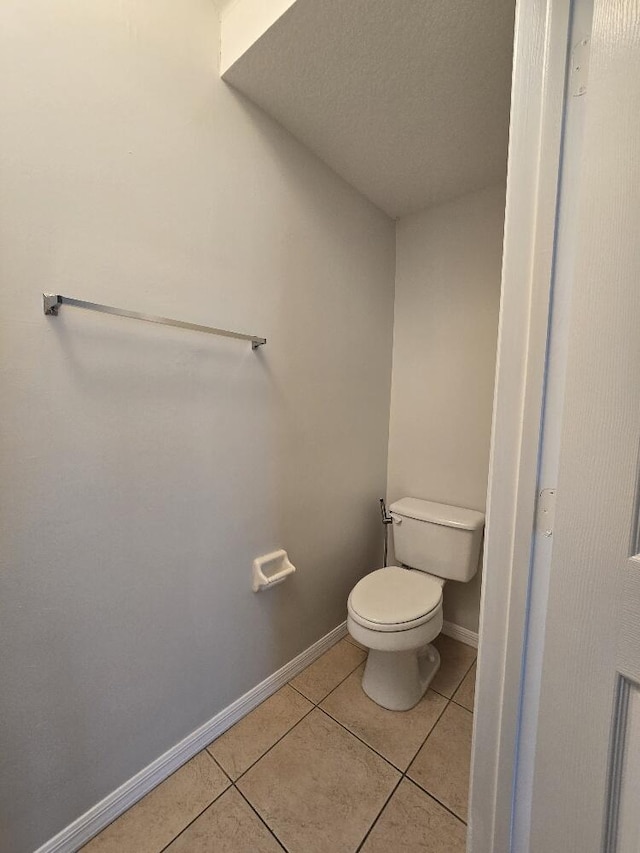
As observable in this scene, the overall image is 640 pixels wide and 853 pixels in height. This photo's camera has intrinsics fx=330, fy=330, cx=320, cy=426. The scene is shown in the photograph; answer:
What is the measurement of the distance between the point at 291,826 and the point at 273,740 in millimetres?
263

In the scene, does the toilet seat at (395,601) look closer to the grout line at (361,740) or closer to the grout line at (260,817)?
the grout line at (361,740)

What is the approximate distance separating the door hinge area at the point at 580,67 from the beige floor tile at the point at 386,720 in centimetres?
182

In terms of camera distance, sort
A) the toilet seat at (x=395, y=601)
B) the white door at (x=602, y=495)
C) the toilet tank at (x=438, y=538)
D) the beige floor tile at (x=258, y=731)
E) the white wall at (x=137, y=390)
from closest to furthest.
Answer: the white door at (x=602, y=495)
the white wall at (x=137, y=390)
the beige floor tile at (x=258, y=731)
the toilet seat at (x=395, y=601)
the toilet tank at (x=438, y=538)

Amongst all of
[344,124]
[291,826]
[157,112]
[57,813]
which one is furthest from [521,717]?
[344,124]

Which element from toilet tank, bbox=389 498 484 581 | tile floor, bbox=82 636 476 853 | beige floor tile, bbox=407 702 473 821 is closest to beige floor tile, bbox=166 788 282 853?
tile floor, bbox=82 636 476 853

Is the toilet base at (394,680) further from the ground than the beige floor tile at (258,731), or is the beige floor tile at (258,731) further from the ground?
the toilet base at (394,680)

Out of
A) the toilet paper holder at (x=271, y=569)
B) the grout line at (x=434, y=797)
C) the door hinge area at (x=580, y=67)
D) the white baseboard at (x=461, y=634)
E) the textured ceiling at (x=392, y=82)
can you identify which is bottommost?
the grout line at (x=434, y=797)

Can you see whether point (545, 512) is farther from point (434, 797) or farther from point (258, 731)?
point (258, 731)

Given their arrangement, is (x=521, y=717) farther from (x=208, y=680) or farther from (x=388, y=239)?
(x=388, y=239)

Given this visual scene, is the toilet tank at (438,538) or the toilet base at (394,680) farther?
the toilet tank at (438,538)

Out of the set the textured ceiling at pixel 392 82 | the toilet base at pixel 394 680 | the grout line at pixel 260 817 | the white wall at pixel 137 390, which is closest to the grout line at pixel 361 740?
the toilet base at pixel 394 680

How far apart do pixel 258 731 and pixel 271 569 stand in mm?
579

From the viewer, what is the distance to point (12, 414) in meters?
0.77

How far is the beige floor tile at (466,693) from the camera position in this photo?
138 cm
